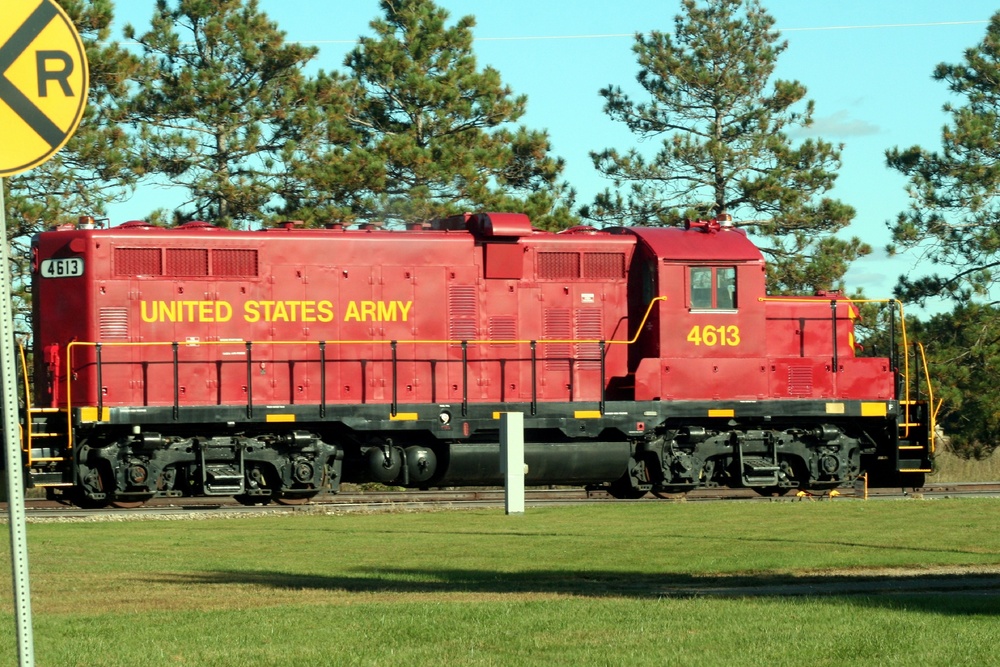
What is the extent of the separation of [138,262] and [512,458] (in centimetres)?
595

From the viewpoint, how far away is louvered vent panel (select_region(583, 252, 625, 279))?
20.1 meters

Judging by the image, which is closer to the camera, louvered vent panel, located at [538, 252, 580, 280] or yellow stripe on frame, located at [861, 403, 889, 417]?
louvered vent panel, located at [538, 252, 580, 280]

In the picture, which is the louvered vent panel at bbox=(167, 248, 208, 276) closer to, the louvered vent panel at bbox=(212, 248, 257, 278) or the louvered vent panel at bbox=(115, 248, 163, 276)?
the louvered vent panel at bbox=(115, 248, 163, 276)

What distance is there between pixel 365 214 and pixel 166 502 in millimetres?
10722

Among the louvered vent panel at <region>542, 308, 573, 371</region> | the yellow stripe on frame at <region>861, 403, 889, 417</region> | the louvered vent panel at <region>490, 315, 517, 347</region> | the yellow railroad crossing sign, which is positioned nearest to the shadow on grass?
the yellow railroad crossing sign

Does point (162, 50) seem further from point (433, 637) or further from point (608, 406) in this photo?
point (433, 637)

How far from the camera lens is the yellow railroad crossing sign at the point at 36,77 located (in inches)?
207

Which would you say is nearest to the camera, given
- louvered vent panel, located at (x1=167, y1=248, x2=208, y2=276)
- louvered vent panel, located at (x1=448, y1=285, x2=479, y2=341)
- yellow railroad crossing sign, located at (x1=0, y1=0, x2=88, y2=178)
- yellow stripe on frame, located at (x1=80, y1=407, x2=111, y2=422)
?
yellow railroad crossing sign, located at (x1=0, y1=0, x2=88, y2=178)

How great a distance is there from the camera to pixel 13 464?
16.6ft

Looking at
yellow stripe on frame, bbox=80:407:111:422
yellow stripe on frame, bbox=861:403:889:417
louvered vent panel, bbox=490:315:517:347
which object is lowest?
yellow stripe on frame, bbox=861:403:889:417

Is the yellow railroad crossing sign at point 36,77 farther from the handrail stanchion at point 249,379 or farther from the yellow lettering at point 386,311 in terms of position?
the yellow lettering at point 386,311

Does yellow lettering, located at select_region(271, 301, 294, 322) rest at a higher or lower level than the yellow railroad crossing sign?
lower

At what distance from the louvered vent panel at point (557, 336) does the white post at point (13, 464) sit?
15.0 meters

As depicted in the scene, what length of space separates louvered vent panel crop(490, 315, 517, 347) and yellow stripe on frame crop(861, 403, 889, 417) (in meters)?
5.60
